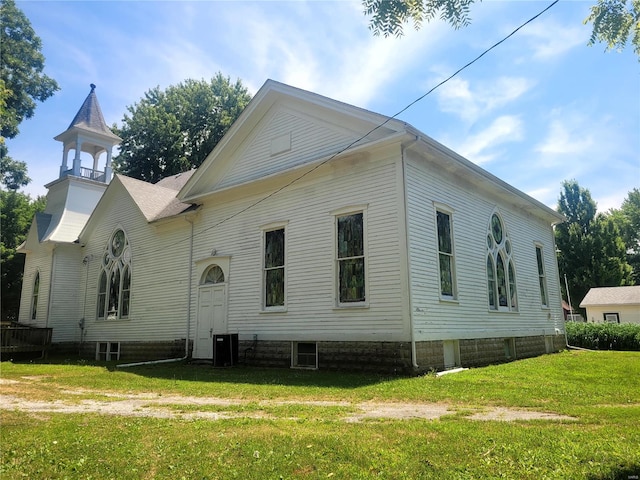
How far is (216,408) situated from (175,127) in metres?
34.8

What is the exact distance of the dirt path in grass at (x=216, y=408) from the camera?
20.7ft

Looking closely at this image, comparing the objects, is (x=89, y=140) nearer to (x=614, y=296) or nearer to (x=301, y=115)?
(x=301, y=115)

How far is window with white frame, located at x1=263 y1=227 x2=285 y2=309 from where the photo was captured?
13781mm

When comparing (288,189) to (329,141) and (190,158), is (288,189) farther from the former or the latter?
(190,158)

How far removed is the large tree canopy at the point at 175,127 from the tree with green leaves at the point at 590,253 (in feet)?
115

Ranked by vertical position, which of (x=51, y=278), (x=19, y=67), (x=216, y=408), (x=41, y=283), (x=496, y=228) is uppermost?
(x=19, y=67)

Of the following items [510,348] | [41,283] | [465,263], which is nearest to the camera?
[465,263]

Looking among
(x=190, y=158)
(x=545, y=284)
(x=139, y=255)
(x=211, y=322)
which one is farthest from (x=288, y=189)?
(x=190, y=158)

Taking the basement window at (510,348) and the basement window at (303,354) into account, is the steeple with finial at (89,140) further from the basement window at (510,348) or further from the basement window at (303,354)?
the basement window at (510,348)

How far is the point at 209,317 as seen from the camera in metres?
15.8

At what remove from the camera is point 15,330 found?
1992cm

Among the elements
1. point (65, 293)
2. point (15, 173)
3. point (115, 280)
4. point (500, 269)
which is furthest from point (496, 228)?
point (15, 173)

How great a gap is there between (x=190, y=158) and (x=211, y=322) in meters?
26.4

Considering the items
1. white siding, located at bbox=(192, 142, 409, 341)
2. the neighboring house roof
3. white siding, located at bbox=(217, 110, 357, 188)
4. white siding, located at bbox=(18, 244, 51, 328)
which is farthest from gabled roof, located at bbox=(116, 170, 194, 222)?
the neighboring house roof
